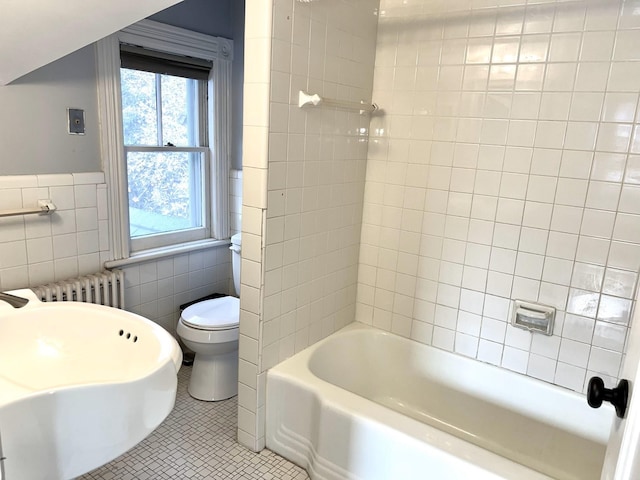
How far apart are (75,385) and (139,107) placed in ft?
6.27

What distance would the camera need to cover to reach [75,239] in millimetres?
2242

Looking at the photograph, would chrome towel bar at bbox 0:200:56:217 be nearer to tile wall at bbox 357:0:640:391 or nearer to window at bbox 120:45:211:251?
window at bbox 120:45:211:251

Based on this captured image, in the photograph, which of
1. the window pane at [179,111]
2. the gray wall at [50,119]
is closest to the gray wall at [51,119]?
the gray wall at [50,119]

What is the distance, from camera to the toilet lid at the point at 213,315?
233cm

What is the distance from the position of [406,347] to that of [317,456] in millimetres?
718

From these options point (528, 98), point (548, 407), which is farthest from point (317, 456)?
point (528, 98)

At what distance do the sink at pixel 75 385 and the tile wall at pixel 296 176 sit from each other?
2.20 feet

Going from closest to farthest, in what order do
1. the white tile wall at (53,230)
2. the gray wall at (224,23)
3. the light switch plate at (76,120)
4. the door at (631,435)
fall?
the door at (631,435), the white tile wall at (53,230), the light switch plate at (76,120), the gray wall at (224,23)

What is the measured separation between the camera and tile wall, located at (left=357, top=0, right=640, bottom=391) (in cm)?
178

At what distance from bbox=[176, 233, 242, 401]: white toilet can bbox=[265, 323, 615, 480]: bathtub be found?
1.42 feet

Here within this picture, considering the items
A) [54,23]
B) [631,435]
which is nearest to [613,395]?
[631,435]

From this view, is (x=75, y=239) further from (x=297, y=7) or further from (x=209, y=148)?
(x=297, y=7)

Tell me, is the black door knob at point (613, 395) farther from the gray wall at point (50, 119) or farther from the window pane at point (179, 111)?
the window pane at point (179, 111)

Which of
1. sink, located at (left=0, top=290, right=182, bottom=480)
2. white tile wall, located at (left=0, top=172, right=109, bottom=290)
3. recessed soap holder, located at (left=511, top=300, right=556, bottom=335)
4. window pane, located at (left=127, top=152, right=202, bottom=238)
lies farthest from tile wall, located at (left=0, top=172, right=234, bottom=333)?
recessed soap holder, located at (left=511, top=300, right=556, bottom=335)
